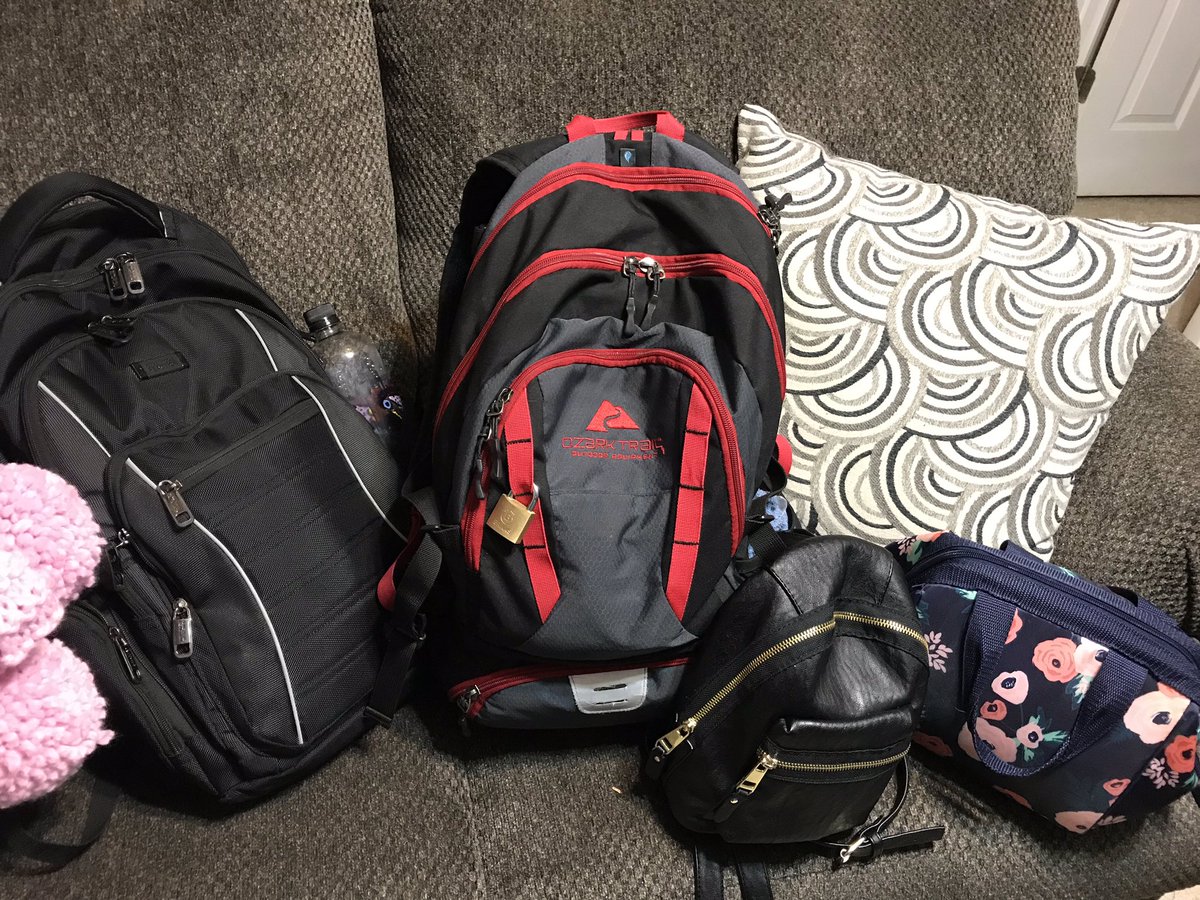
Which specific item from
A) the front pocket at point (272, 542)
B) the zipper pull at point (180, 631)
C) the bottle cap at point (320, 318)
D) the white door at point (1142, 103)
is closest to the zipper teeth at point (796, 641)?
the front pocket at point (272, 542)

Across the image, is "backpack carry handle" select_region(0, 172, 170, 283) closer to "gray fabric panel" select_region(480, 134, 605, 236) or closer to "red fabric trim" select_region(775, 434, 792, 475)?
"gray fabric panel" select_region(480, 134, 605, 236)

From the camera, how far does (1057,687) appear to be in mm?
725

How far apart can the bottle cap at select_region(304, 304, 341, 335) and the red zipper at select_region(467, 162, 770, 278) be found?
0.20 m

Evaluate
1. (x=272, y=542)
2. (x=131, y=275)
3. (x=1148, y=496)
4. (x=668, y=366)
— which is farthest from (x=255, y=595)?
(x=1148, y=496)

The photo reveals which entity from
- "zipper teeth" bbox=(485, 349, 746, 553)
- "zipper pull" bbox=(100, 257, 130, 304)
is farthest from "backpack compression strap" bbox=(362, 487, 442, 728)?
"zipper pull" bbox=(100, 257, 130, 304)

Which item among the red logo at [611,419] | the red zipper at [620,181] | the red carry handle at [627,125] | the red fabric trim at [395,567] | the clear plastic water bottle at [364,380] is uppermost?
the red carry handle at [627,125]

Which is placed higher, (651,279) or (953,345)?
(651,279)

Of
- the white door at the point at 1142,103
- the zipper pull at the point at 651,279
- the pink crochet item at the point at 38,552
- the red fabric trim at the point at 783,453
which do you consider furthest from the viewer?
the white door at the point at 1142,103

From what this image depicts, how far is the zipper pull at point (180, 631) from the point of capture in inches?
26.3

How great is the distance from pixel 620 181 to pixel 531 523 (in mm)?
356

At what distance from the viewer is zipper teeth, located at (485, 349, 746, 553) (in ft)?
2.37

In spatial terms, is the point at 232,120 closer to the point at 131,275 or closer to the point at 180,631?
the point at 131,275

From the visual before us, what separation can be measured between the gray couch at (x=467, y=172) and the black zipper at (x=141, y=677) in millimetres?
111

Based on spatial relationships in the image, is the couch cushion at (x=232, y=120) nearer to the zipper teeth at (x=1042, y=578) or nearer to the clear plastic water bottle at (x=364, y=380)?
the clear plastic water bottle at (x=364, y=380)
